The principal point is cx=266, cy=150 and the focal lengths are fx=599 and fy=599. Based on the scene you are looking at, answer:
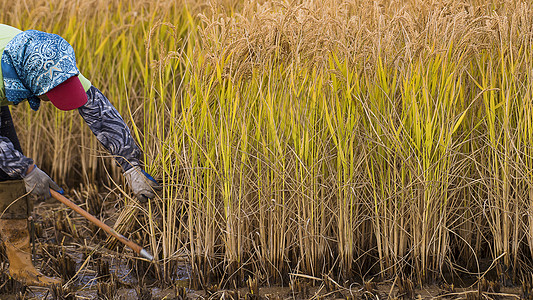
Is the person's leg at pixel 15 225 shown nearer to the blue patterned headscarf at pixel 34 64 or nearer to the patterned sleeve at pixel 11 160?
the patterned sleeve at pixel 11 160

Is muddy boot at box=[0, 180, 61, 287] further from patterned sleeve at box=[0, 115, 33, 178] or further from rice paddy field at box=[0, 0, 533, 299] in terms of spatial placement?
rice paddy field at box=[0, 0, 533, 299]

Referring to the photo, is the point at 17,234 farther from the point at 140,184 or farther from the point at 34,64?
the point at 34,64

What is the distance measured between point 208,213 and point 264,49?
80 cm

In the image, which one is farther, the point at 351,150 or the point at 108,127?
the point at 108,127

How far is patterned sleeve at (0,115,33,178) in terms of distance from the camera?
8.71 feet

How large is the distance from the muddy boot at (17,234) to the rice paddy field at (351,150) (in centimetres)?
56

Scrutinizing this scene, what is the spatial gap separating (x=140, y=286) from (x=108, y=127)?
0.77 m

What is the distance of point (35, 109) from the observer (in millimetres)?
2783

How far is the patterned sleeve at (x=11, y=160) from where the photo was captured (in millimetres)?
2654

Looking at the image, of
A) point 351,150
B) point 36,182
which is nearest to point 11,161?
point 36,182

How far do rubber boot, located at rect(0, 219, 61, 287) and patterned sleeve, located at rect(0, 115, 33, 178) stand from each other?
1.30 feet

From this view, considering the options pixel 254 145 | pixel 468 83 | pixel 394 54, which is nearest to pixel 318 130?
pixel 254 145

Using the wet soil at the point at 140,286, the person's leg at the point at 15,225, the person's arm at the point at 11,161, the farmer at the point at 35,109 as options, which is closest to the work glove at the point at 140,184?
the farmer at the point at 35,109

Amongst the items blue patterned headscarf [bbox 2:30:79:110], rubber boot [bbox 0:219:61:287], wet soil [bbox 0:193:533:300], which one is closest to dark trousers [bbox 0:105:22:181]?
rubber boot [bbox 0:219:61:287]
